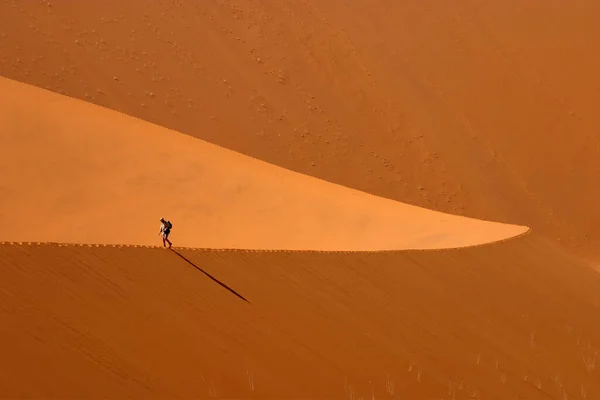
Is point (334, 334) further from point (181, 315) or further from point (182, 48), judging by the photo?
point (182, 48)

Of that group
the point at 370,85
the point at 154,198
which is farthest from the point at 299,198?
the point at 370,85

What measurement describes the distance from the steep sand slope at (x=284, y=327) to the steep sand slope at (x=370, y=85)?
865cm

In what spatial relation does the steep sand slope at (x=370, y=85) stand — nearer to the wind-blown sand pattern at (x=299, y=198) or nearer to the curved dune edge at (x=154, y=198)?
the wind-blown sand pattern at (x=299, y=198)

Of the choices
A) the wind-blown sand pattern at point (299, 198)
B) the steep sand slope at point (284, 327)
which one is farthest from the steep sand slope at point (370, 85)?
Result: the steep sand slope at point (284, 327)

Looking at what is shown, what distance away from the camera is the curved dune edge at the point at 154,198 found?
1191 centimetres

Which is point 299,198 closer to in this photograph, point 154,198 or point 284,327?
point 154,198

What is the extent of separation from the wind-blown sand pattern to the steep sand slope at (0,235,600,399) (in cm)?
2

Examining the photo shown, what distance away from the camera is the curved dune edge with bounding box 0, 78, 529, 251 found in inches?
469

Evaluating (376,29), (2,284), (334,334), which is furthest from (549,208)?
(2,284)

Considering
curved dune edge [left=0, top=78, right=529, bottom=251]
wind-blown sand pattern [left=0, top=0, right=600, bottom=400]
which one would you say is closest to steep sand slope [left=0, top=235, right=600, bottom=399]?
wind-blown sand pattern [left=0, top=0, right=600, bottom=400]

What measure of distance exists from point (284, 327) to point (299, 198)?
292 inches

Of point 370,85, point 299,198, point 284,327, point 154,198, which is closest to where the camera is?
point 284,327

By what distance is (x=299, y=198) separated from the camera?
15.0 metres

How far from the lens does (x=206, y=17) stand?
21.4 m
